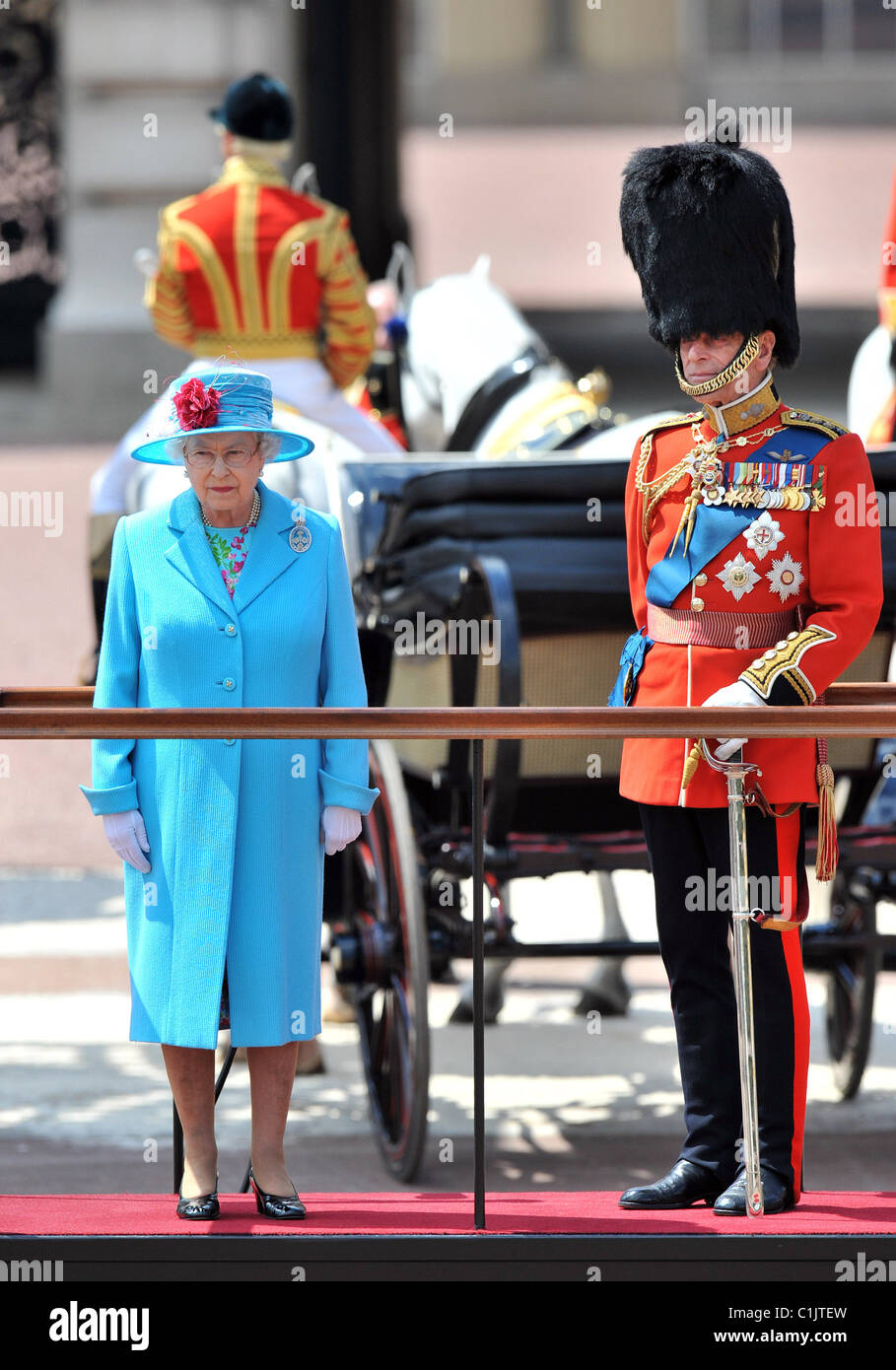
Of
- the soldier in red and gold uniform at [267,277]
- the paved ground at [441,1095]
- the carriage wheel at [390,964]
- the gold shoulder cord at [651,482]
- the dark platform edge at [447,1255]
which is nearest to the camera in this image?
the dark platform edge at [447,1255]

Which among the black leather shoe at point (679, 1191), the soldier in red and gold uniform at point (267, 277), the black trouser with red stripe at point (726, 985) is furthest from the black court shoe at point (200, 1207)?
the soldier in red and gold uniform at point (267, 277)

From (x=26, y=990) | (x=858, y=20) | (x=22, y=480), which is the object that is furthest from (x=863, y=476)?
(x=858, y=20)

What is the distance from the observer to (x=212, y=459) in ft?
11.2

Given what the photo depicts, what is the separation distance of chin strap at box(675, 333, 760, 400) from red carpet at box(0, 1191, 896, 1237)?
1278 millimetres

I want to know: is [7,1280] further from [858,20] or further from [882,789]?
[858,20]

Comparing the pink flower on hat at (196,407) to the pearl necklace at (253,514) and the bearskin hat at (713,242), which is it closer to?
the pearl necklace at (253,514)

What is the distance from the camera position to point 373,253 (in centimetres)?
973

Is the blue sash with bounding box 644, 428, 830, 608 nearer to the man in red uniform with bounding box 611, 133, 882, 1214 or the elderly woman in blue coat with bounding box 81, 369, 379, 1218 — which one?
the man in red uniform with bounding box 611, 133, 882, 1214

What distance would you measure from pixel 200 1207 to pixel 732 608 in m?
1.25

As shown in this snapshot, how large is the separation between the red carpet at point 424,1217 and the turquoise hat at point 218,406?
1193 mm

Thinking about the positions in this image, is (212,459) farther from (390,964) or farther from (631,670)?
(390,964)

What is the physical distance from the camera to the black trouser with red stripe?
11.3ft

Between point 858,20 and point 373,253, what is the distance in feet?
44.2

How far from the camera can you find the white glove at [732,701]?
10.8 feet
